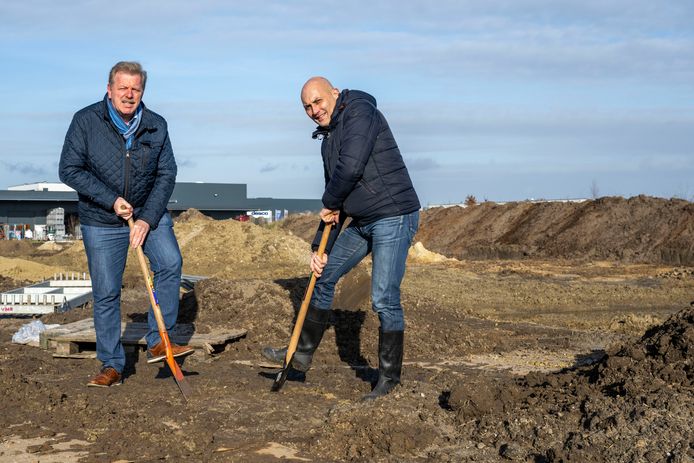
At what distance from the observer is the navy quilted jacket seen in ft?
21.2

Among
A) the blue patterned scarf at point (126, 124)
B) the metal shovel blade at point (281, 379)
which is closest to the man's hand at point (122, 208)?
the blue patterned scarf at point (126, 124)

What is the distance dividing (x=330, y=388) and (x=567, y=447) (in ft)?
7.93

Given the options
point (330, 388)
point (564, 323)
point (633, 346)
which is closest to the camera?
point (633, 346)

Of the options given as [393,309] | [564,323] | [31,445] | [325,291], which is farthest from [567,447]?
[564,323]

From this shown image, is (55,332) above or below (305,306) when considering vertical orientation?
below

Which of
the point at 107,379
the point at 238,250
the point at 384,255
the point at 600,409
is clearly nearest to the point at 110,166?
the point at 107,379

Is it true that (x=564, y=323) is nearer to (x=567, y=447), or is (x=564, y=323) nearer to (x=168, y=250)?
(x=168, y=250)

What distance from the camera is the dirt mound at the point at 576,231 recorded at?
29.9 metres

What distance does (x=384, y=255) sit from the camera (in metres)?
6.05

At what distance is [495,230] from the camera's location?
122 ft

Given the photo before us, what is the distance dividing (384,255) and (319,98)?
43.6 inches

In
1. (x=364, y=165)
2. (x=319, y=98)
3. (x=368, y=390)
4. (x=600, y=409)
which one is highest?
(x=319, y=98)

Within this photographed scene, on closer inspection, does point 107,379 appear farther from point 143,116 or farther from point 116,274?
point 143,116

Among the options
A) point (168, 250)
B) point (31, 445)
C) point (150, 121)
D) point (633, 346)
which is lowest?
point (31, 445)
